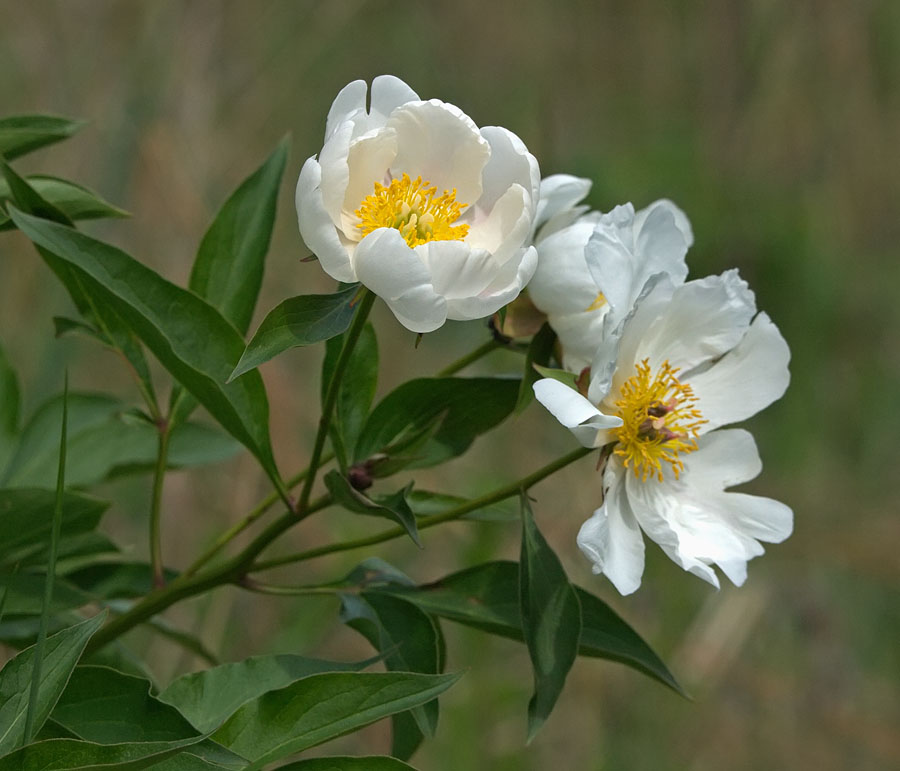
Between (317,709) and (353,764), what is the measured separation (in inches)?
2.3

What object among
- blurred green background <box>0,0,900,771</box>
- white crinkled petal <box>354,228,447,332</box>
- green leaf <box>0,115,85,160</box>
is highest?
white crinkled petal <box>354,228,447,332</box>

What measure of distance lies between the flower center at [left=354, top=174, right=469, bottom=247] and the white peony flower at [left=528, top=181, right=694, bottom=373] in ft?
0.34

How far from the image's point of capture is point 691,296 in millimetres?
1231

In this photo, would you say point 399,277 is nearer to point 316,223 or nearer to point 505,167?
point 316,223

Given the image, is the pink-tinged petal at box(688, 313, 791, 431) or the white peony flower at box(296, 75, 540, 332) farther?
the pink-tinged petal at box(688, 313, 791, 431)

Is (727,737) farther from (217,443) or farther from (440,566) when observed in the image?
(217,443)

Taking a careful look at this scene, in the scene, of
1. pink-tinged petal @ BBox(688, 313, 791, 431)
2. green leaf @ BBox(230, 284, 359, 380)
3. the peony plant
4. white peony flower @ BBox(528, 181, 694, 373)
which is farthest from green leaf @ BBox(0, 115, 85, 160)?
pink-tinged petal @ BBox(688, 313, 791, 431)

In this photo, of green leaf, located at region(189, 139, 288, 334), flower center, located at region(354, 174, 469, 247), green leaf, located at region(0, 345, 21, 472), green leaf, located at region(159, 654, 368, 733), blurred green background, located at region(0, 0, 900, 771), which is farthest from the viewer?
blurred green background, located at region(0, 0, 900, 771)

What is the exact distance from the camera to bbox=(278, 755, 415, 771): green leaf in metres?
0.98

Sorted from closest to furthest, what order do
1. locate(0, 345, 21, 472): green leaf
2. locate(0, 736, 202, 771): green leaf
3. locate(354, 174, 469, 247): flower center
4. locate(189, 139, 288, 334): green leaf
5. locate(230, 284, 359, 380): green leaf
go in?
1. locate(0, 736, 202, 771): green leaf
2. locate(230, 284, 359, 380): green leaf
3. locate(354, 174, 469, 247): flower center
4. locate(189, 139, 288, 334): green leaf
5. locate(0, 345, 21, 472): green leaf

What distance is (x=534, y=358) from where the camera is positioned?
4.10ft

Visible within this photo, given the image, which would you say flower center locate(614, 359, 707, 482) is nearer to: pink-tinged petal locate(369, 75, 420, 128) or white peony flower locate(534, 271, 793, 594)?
white peony flower locate(534, 271, 793, 594)

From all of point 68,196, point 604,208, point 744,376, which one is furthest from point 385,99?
point 604,208

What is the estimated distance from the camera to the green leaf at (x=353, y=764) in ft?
3.22
